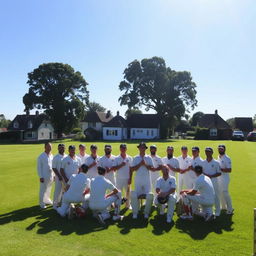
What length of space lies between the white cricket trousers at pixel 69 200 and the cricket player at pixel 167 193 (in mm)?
2020

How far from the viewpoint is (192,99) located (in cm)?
6238

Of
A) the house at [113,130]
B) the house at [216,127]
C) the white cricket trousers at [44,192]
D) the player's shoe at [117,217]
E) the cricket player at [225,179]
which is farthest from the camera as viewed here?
the house at [216,127]

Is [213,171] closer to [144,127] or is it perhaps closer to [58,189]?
[58,189]

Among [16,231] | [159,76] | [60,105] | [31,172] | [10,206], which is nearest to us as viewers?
[16,231]

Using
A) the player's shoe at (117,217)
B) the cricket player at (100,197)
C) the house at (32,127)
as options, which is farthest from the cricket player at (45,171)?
the house at (32,127)

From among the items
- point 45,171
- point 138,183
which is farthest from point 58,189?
point 138,183

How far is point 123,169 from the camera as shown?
30.6ft

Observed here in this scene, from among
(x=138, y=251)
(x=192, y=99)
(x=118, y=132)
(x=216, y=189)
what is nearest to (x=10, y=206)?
(x=138, y=251)

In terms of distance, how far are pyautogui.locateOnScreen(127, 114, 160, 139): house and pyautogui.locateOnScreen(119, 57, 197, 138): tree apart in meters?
1.54

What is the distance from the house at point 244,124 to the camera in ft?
264

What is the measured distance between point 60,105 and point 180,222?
4819 cm

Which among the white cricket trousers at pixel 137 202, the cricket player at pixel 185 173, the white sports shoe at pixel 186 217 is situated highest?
the cricket player at pixel 185 173

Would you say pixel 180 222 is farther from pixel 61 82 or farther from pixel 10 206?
pixel 61 82

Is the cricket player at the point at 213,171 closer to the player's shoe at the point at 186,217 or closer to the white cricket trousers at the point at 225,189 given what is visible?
the white cricket trousers at the point at 225,189
